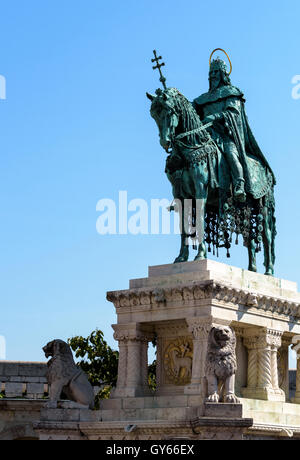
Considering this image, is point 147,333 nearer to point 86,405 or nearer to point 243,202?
point 86,405

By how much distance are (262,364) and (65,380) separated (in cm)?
527

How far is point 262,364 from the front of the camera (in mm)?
26875

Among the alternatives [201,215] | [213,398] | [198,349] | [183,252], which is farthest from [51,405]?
[201,215]

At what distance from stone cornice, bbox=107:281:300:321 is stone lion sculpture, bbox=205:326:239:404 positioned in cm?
160

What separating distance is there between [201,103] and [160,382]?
26.7 feet

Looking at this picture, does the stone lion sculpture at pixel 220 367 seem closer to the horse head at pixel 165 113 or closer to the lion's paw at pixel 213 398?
the lion's paw at pixel 213 398

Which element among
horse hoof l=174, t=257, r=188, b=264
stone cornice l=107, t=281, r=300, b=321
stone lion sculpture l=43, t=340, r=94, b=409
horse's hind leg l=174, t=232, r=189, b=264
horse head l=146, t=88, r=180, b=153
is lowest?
stone lion sculpture l=43, t=340, r=94, b=409

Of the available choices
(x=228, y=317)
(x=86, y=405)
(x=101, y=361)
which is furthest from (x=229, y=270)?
(x=101, y=361)

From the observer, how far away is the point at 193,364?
25172mm

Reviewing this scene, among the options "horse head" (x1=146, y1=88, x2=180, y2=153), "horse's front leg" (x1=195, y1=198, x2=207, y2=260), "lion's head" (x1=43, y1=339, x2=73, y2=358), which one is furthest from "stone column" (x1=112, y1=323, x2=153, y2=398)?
"horse head" (x1=146, y1=88, x2=180, y2=153)

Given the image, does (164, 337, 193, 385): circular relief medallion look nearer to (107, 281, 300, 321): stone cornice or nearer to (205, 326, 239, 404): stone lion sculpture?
(107, 281, 300, 321): stone cornice

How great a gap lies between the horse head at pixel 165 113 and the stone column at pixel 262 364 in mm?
5613

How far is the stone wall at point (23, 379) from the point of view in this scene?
33406 millimetres

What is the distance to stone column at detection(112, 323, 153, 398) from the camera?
26391mm
